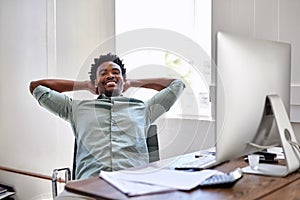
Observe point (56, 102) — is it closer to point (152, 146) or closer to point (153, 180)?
point (152, 146)

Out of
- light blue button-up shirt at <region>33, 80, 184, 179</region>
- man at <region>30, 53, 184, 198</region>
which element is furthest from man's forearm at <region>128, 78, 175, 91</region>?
light blue button-up shirt at <region>33, 80, 184, 179</region>

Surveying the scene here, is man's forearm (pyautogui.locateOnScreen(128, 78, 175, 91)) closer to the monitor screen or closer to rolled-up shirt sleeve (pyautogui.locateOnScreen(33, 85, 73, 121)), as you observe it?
rolled-up shirt sleeve (pyautogui.locateOnScreen(33, 85, 73, 121))

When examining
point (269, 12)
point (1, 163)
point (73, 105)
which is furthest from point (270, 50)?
point (1, 163)

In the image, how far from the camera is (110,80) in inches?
87.7

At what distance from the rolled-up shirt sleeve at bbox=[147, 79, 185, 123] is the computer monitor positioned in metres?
0.80

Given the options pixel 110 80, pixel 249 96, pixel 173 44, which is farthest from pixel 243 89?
pixel 173 44

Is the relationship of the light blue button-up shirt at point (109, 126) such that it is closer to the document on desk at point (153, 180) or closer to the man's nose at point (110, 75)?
the man's nose at point (110, 75)

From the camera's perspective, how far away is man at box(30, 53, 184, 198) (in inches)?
81.2

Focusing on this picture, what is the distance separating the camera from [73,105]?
2.21m

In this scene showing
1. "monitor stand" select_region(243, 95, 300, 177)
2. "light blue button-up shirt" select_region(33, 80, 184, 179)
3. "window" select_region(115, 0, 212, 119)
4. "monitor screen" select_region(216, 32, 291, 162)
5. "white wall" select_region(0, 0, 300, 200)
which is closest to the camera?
"monitor screen" select_region(216, 32, 291, 162)

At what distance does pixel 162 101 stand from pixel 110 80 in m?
0.31

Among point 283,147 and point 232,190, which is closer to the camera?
point 232,190

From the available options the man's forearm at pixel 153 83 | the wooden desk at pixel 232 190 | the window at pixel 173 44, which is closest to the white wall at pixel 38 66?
the window at pixel 173 44

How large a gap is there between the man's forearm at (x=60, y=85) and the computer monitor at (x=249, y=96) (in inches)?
50.3
